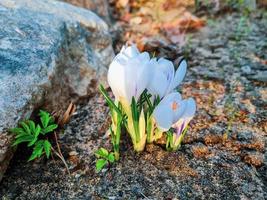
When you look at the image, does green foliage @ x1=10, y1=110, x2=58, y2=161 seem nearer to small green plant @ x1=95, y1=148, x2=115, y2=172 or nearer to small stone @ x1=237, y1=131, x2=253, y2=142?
small green plant @ x1=95, y1=148, x2=115, y2=172

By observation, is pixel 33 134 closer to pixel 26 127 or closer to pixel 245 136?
pixel 26 127

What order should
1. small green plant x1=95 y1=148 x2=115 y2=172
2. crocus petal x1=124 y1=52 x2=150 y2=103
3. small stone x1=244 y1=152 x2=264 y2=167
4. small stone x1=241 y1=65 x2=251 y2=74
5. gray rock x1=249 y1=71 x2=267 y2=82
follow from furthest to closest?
small stone x1=241 y1=65 x2=251 y2=74 → gray rock x1=249 y1=71 x2=267 y2=82 → small stone x1=244 y1=152 x2=264 y2=167 → small green plant x1=95 y1=148 x2=115 y2=172 → crocus petal x1=124 y1=52 x2=150 y2=103

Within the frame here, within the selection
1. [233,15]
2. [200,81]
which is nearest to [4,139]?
[200,81]

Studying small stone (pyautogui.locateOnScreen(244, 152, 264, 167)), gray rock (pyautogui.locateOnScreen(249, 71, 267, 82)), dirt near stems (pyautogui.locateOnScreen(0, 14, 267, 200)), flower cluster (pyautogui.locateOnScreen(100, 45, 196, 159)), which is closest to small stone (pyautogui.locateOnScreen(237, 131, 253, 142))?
dirt near stems (pyautogui.locateOnScreen(0, 14, 267, 200))

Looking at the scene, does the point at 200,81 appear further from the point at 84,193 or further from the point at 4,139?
the point at 4,139

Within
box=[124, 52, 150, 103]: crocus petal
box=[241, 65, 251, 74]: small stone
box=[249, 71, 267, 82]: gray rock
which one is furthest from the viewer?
box=[241, 65, 251, 74]: small stone

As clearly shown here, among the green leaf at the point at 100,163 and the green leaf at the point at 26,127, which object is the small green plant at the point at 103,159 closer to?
the green leaf at the point at 100,163

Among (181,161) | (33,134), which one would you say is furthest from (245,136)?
(33,134)
